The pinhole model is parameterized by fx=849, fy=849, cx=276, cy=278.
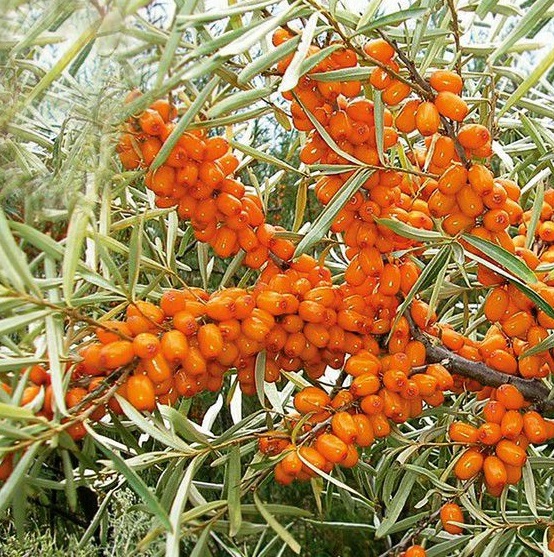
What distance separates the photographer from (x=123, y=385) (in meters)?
0.75

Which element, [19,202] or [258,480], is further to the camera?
[258,480]

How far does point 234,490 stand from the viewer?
0.79 m

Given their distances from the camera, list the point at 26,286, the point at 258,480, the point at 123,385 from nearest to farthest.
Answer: the point at 26,286
the point at 123,385
the point at 258,480

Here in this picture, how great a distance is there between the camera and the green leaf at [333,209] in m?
0.77

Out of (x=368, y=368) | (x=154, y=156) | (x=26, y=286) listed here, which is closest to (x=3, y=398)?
(x=26, y=286)

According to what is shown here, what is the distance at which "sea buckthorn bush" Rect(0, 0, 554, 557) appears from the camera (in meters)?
0.65

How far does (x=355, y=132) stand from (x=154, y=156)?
7.3 inches

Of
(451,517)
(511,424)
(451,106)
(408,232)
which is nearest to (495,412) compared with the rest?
(511,424)

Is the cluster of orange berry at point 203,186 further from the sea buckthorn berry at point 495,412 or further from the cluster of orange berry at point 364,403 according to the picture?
the sea buckthorn berry at point 495,412

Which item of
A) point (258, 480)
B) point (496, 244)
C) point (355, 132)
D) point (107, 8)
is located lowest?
point (258, 480)

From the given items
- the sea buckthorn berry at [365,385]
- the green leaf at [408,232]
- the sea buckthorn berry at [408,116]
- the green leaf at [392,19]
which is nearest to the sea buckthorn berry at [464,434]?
the sea buckthorn berry at [365,385]

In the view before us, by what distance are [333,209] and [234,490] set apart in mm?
275

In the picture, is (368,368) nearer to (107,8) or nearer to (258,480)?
(258,480)

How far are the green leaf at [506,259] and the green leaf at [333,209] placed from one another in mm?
116
